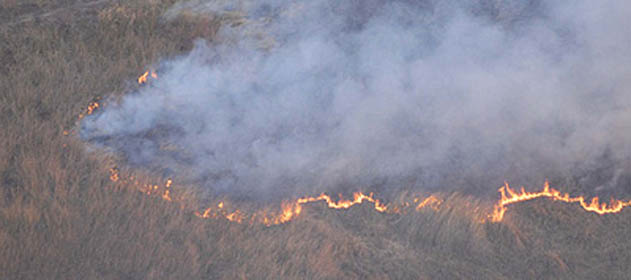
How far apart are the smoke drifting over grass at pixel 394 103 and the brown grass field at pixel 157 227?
0.19 m

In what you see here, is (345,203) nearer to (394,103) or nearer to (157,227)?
(394,103)

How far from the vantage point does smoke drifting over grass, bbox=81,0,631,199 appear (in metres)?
3.08

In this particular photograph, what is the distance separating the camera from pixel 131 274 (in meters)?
2.29

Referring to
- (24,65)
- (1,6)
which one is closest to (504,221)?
(24,65)

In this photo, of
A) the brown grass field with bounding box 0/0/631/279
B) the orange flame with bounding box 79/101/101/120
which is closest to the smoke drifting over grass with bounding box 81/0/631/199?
the orange flame with bounding box 79/101/101/120

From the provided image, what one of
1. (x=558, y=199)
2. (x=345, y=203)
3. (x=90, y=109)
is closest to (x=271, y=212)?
Answer: (x=345, y=203)

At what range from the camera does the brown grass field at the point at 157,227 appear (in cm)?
235

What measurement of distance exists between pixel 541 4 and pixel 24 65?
9.62 feet

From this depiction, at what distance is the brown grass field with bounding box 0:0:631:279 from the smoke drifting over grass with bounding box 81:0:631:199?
7.6 inches

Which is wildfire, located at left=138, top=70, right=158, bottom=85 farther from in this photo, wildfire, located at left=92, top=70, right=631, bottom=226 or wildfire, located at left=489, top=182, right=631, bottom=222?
wildfire, located at left=489, top=182, right=631, bottom=222

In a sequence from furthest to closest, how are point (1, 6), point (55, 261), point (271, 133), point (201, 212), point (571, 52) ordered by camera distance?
point (1, 6), point (571, 52), point (271, 133), point (201, 212), point (55, 261)

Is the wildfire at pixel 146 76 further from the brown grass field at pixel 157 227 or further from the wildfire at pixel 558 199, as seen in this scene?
the wildfire at pixel 558 199

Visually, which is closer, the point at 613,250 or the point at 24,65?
the point at 613,250

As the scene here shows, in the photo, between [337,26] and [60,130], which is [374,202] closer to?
[337,26]
